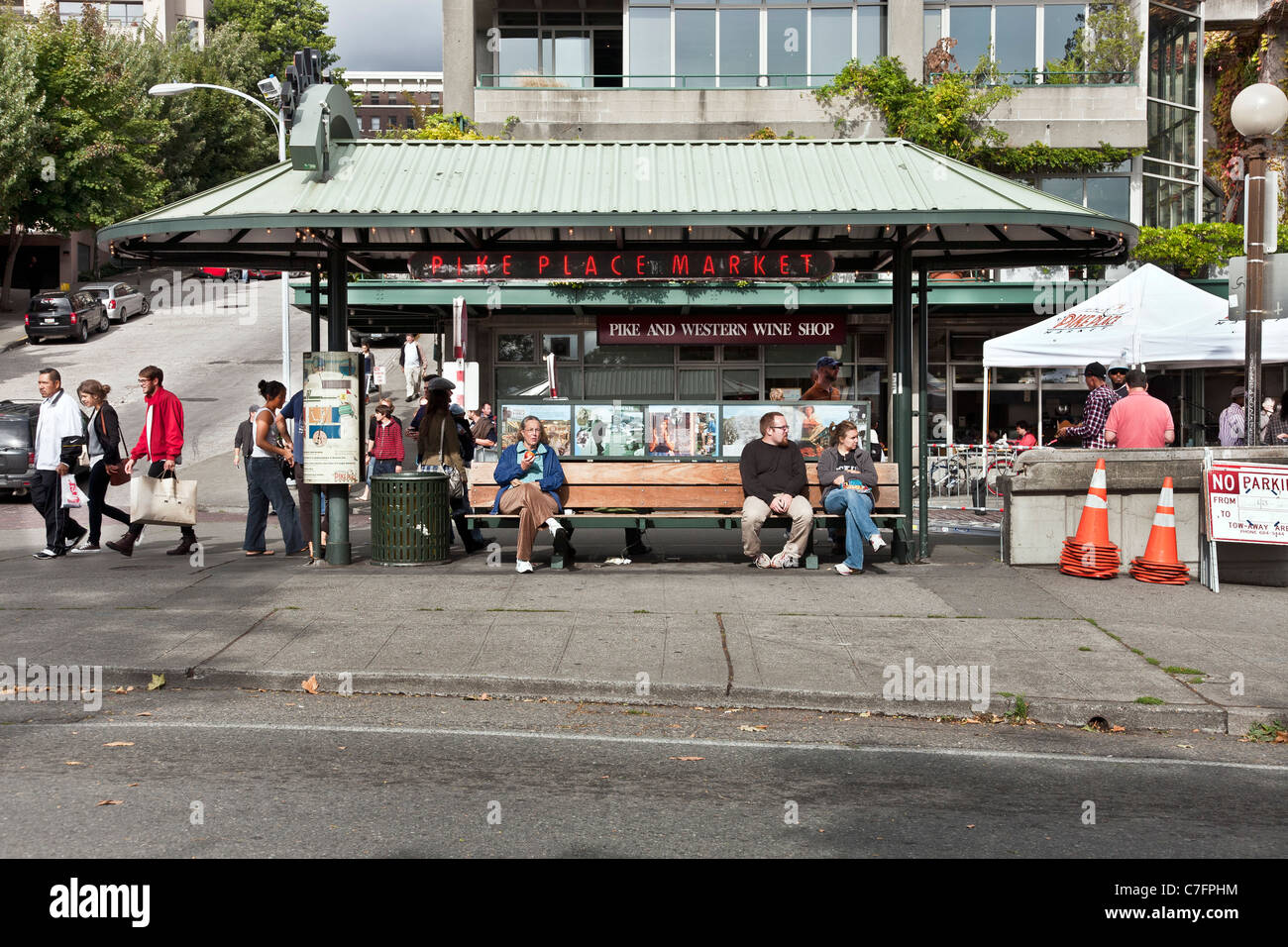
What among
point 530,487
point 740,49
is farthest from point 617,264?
point 740,49

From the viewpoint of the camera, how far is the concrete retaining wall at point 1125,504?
11414mm

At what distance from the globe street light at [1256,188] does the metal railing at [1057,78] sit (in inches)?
752

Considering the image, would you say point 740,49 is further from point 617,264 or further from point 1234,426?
Answer: point 617,264

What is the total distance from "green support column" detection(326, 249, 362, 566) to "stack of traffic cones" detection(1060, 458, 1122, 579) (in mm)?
7062

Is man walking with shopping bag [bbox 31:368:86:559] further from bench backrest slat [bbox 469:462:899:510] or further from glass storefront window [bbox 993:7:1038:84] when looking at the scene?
glass storefront window [bbox 993:7:1038:84]

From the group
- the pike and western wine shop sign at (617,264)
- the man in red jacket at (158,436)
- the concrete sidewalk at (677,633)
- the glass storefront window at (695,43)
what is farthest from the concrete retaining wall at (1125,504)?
the glass storefront window at (695,43)

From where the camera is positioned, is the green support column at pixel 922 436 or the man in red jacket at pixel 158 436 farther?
the man in red jacket at pixel 158 436

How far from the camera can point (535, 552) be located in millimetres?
13227

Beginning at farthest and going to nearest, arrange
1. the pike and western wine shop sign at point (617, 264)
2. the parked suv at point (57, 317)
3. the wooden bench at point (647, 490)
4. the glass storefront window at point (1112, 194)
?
the parked suv at point (57, 317)
the glass storefront window at point (1112, 194)
the pike and western wine shop sign at point (617, 264)
the wooden bench at point (647, 490)

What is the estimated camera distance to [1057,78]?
29.5m

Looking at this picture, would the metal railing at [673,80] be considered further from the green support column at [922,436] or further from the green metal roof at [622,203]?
the green support column at [922,436]

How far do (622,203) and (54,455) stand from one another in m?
6.63

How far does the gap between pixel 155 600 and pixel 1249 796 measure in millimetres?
8105
